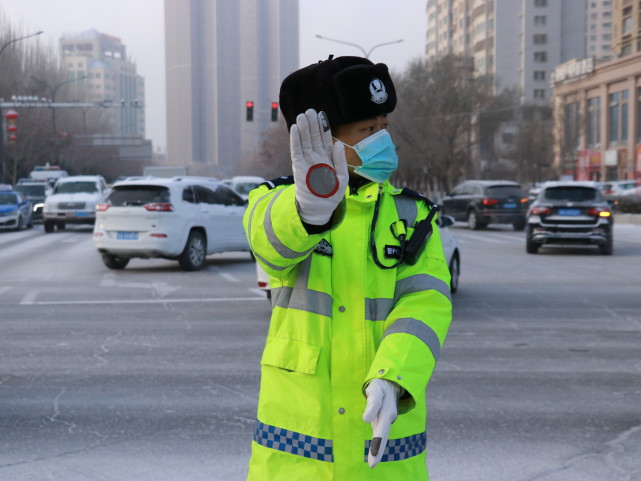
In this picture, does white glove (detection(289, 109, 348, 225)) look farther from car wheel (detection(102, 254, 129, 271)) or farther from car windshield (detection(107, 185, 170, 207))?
car wheel (detection(102, 254, 129, 271))

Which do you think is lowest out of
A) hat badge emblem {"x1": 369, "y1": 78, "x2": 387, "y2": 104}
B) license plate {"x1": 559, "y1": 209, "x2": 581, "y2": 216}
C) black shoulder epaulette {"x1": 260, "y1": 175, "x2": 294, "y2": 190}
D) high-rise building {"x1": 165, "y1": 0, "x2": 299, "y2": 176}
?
license plate {"x1": 559, "y1": 209, "x2": 581, "y2": 216}

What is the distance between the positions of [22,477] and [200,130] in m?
22.3

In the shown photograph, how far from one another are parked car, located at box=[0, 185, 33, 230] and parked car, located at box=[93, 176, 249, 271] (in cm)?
1607

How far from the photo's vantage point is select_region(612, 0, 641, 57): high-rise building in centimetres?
6725

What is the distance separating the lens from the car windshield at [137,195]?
1627cm

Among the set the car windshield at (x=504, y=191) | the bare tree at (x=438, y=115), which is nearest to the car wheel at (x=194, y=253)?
the car windshield at (x=504, y=191)

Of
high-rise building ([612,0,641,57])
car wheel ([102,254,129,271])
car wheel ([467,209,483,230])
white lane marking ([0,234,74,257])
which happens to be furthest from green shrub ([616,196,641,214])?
high-rise building ([612,0,641,57])

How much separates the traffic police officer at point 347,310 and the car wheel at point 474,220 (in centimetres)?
2898

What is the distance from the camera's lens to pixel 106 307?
37.8 ft

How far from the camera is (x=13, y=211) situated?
3184 cm

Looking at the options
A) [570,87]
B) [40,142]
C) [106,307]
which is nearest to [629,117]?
[570,87]

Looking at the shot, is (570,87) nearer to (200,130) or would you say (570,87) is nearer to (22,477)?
(200,130)

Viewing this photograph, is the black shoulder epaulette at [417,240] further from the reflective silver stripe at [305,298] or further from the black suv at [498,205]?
the black suv at [498,205]

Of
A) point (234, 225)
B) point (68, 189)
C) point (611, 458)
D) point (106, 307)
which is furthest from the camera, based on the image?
point (68, 189)
